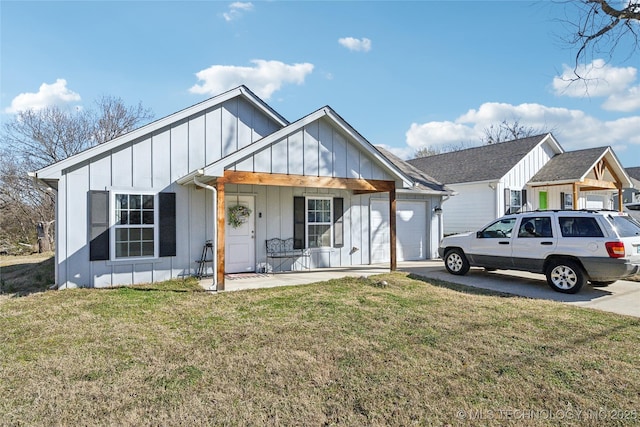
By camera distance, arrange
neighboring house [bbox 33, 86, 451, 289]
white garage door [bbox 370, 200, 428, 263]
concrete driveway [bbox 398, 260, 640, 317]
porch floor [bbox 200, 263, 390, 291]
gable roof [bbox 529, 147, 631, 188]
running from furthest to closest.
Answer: gable roof [bbox 529, 147, 631, 188] < white garage door [bbox 370, 200, 428, 263] < porch floor [bbox 200, 263, 390, 291] < neighboring house [bbox 33, 86, 451, 289] < concrete driveway [bbox 398, 260, 640, 317]

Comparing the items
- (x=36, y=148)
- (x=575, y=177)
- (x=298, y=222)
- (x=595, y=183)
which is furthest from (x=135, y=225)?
(x=36, y=148)

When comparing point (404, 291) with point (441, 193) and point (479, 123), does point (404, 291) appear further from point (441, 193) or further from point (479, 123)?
point (479, 123)

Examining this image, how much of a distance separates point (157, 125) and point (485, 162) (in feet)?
47.7

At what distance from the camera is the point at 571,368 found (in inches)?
154

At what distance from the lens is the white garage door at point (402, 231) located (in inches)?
476

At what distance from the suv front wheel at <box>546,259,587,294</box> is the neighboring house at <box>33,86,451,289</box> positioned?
143 inches

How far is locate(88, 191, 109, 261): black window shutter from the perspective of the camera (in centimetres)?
791

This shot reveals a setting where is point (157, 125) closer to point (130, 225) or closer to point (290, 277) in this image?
point (130, 225)

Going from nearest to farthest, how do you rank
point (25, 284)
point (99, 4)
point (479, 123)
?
point (25, 284), point (99, 4), point (479, 123)

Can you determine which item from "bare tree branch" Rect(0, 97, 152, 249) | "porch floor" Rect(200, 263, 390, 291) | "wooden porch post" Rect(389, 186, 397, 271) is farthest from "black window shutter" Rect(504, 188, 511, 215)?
"bare tree branch" Rect(0, 97, 152, 249)

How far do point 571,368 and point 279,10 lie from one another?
10199 mm

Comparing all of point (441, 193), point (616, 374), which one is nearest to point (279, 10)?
point (441, 193)

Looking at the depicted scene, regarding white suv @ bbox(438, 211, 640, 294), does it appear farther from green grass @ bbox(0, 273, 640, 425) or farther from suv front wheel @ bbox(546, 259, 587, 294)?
green grass @ bbox(0, 273, 640, 425)

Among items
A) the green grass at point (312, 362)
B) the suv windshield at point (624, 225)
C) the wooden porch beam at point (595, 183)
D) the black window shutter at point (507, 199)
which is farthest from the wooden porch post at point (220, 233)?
the wooden porch beam at point (595, 183)
